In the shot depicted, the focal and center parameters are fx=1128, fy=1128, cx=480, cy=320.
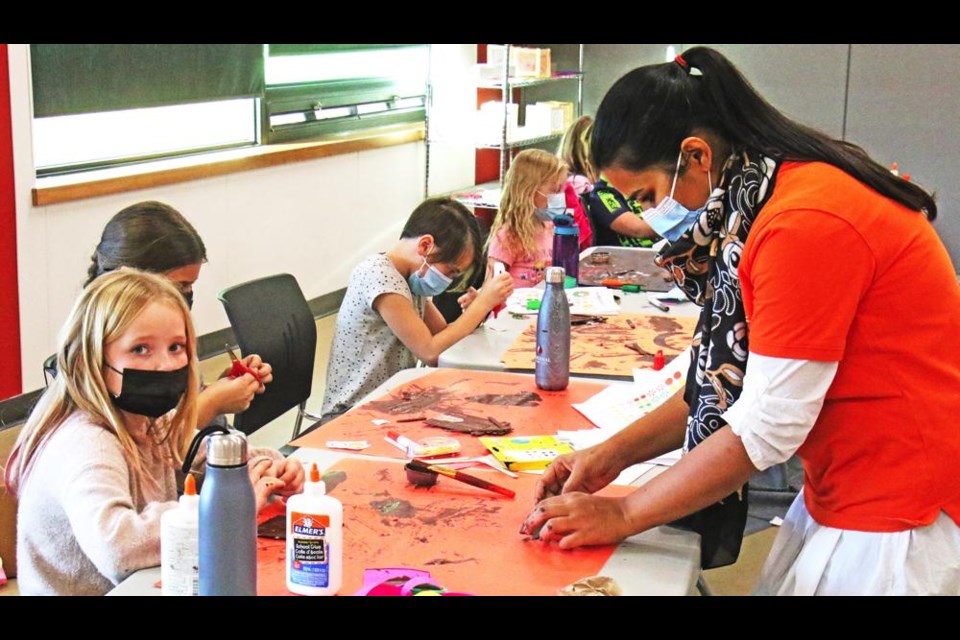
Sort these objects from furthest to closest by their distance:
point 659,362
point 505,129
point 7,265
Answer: point 505,129, point 7,265, point 659,362

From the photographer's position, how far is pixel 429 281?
353 centimetres

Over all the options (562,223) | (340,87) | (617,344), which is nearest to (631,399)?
(617,344)

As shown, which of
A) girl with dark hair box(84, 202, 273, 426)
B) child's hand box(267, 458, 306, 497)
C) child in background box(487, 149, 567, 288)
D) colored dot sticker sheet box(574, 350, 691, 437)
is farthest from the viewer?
child in background box(487, 149, 567, 288)

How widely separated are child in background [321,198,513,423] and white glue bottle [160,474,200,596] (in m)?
1.85

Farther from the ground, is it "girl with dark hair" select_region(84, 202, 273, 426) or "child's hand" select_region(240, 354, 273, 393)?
"girl with dark hair" select_region(84, 202, 273, 426)

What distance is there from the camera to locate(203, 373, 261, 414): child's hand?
262cm

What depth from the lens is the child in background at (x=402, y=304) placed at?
11.3 ft

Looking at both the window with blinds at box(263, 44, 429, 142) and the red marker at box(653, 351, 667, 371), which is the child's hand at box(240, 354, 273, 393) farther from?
the window with blinds at box(263, 44, 429, 142)

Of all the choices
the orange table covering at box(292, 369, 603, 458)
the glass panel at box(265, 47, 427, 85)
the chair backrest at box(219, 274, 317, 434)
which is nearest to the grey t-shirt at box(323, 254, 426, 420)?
the chair backrest at box(219, 274, 317, 434)

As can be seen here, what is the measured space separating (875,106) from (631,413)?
522 cm

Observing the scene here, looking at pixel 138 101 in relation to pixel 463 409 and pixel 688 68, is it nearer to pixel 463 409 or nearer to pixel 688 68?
pixel 463 409

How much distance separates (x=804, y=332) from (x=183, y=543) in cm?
90

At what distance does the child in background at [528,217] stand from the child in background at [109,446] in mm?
2489
